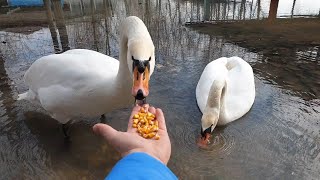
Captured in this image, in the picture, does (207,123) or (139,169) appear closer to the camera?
(139,169)

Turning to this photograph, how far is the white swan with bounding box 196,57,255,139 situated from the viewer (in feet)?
13.2

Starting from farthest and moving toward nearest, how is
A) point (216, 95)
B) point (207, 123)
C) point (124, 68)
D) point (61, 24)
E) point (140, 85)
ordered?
point (61, 24) → point (216, 95) → point (207, 123) → point (124, 68) → point (140, 85)

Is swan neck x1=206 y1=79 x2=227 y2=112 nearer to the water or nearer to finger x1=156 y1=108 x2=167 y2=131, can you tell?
the water

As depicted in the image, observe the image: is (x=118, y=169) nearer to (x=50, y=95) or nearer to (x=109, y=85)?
(x=109, y=85)

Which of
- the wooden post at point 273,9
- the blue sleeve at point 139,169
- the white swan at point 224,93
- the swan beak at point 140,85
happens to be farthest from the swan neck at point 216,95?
the wooden post at point 273,9

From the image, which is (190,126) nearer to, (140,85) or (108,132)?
(140,85)

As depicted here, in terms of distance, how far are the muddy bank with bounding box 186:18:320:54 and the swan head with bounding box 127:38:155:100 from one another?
222 inches

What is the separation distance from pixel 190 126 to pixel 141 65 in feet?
7.20

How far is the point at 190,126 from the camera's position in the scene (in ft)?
14.6

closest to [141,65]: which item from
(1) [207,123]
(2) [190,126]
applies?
(1) [207,123]

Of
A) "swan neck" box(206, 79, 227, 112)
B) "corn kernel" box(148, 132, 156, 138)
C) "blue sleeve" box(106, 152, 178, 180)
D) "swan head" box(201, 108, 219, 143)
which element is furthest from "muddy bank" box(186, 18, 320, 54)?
"blue sleeve" box(106, 152, 178, 180)

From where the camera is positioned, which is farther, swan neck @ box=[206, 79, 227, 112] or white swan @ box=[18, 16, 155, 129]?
swan neck @ box=[206, 79, 227, 112]

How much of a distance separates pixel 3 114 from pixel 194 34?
598 centimetres

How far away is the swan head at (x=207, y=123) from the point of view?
3.87 m
